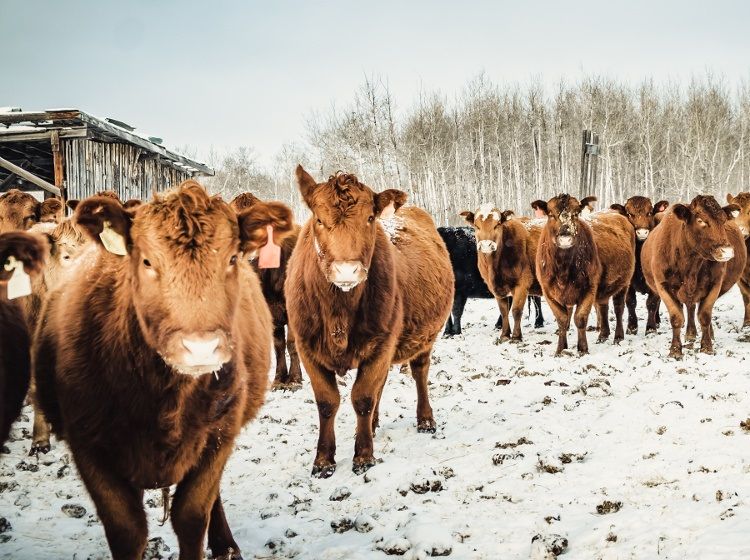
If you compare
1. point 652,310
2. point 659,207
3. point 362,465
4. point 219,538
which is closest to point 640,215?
point 659,207

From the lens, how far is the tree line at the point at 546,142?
40938 millimetres

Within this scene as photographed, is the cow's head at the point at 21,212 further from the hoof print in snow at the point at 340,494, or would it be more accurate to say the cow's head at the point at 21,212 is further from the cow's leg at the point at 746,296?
the cow's leg at the point at 746,296

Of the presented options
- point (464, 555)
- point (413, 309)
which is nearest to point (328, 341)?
point (413, 309)

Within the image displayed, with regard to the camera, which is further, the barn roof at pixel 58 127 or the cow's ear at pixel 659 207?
the cow's ear at pixel 659 207

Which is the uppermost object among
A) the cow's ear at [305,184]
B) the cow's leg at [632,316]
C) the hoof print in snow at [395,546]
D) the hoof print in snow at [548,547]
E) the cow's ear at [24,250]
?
the cow's ear at [305,184]

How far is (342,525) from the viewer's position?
399 cm

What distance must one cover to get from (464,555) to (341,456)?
6.94 ft

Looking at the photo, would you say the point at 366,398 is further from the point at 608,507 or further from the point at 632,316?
the point at 632,316

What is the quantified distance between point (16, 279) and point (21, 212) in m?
5.43

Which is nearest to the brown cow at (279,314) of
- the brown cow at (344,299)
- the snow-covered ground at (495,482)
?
the snow-covered ground at (495,482)

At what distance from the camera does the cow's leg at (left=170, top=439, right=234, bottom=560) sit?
3021mm

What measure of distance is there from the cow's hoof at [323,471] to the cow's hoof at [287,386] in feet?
9.78

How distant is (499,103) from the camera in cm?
4472

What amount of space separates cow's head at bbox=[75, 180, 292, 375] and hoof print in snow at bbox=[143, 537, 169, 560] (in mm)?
1619
